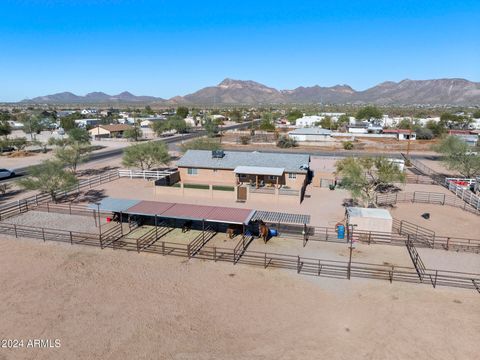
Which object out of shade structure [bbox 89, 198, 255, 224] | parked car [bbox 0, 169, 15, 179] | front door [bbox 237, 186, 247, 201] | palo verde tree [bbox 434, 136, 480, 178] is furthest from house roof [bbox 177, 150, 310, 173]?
parked car [bbox 0, 169, 15, 179]

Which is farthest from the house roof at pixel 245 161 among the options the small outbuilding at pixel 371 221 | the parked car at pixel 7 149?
the parked car at pixel 7 149

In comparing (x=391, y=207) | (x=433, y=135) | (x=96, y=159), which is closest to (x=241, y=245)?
(x=391, y=207)

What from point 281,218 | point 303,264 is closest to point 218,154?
point 281,218

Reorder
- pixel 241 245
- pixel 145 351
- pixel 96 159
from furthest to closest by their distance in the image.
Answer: pixel 96 159 < pixel 241 245 < pixel 145 351

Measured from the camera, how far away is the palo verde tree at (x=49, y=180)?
102 feet

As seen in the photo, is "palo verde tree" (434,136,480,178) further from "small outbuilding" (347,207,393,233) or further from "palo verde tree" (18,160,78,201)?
"palo verde tree" (18,160,78,201)

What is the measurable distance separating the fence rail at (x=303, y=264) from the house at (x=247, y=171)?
11452mm

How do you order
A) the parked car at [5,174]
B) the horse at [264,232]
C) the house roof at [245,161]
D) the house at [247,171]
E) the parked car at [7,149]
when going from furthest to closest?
the parked car at [7,149] → the parked car at [5,174] → the house roof at [245,161] → the house at [247,171] → the horse at [264,232]

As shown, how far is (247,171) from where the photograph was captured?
113ft

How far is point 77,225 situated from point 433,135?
86810mm

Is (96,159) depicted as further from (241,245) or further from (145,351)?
(145,351)

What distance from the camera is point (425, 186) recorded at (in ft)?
132

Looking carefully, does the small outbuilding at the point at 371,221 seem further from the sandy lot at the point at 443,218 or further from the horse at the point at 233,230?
the horse at the point at 233,230

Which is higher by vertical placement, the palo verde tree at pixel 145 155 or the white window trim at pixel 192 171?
the palo verde tree at pixel 145 155
